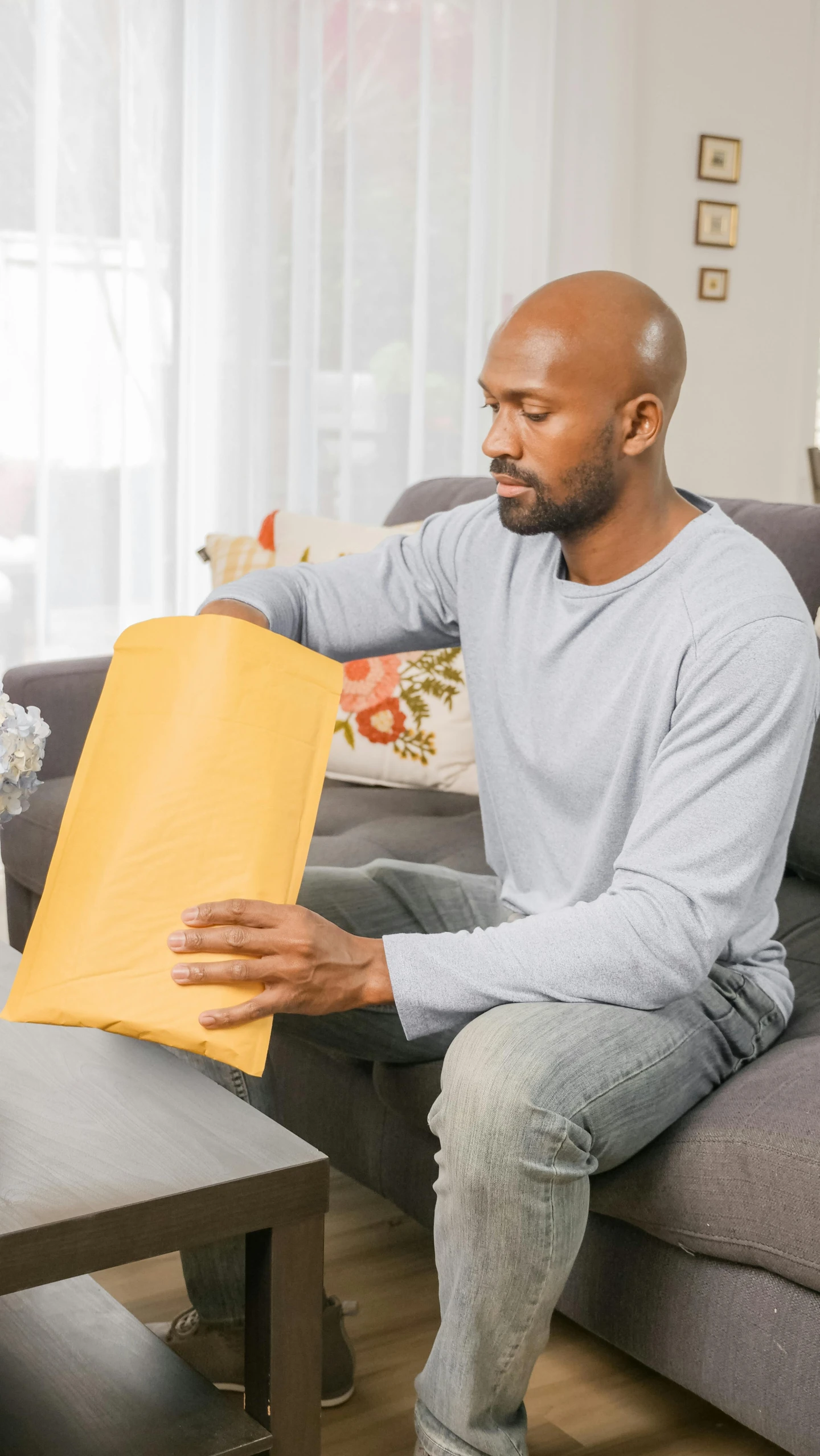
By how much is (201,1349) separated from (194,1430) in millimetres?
315

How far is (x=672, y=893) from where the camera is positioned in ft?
3.70

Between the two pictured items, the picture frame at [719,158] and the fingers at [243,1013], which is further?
the picture frame at [719,158]

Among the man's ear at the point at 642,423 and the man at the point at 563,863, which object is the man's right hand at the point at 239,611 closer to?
the man at the point at 563,863

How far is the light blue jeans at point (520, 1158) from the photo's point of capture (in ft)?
3.45

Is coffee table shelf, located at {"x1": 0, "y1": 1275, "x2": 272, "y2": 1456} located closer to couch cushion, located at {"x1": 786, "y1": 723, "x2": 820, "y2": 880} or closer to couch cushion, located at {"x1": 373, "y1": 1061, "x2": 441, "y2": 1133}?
couch cushion, located at {"x1": 373, "y1": 1061, "x2": 441, "y2": 1133}

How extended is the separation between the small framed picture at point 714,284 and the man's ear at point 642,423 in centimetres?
314

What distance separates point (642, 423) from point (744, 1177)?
0.68 meters

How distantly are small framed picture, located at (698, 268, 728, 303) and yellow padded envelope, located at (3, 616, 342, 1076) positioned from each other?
353 centimetres

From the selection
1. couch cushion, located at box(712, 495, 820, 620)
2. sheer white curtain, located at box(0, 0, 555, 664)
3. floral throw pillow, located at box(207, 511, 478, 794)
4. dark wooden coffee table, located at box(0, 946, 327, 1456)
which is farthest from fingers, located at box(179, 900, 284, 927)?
sheer white curtain, located at box(0, 0, 555, 664)

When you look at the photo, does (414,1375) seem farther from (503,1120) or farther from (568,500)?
(568,500)

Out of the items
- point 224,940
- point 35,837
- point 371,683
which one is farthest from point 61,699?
point 224,940

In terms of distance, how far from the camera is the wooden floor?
4.28 ft

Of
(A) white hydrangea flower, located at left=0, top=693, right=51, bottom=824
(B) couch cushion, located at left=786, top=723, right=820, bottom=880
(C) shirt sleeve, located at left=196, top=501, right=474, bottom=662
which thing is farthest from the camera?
(B) couch cushion, located at left=786, top=723, right=820, bottom=880

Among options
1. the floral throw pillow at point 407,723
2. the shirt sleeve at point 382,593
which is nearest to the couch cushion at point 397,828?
the floral throw pillow at point 407,723
